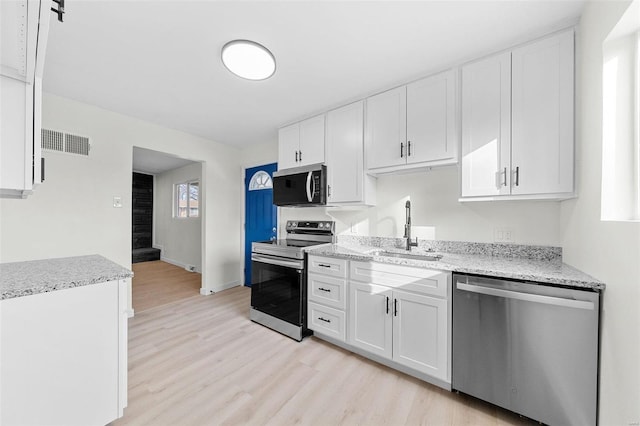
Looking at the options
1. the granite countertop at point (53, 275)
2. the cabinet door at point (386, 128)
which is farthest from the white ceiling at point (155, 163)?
the cabinet door at point (386, 128)

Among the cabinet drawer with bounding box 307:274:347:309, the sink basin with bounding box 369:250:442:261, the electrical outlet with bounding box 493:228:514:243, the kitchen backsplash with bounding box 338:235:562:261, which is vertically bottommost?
the cabinet drawer with bounding box 307:274:347:309

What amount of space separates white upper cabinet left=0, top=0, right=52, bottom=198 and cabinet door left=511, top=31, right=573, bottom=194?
99.4 inches

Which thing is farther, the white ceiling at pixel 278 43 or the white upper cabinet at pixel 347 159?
the white upper cabinet at pixel 347 159

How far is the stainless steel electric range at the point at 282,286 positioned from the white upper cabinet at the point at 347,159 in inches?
22.1

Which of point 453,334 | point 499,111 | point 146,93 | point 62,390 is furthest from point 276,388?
point 146,93

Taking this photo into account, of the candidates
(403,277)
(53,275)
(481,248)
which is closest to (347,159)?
(403,277)

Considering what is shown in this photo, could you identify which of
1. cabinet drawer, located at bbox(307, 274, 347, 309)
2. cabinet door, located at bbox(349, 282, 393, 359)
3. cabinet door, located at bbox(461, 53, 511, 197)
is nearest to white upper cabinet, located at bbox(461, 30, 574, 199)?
cabinet door, located at bbox(461, 53, 511, 197)

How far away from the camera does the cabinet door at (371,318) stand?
1954mm

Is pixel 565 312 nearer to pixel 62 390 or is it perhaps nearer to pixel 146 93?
pixel 62 390

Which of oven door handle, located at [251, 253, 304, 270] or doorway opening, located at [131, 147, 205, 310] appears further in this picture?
doorway opening, located at [131, 147, 205, 310]

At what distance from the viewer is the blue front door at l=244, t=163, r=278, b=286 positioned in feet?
12.7

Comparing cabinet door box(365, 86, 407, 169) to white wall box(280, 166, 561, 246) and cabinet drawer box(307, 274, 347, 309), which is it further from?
cabinet drawer box(307, 274, 347, 309)

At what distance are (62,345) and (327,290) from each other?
1731 mm

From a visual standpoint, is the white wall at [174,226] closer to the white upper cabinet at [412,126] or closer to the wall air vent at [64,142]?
the wall air vent at [64,142]
